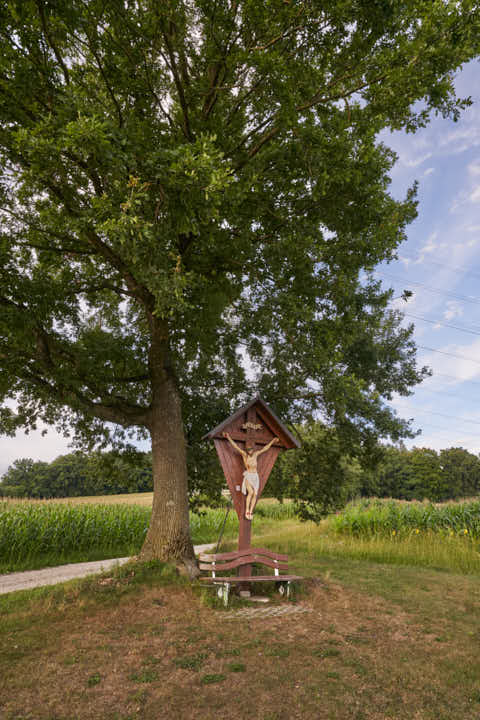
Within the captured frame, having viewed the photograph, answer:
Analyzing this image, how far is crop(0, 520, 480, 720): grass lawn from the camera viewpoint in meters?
3.79

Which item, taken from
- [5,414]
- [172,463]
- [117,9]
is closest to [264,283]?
[172,463]

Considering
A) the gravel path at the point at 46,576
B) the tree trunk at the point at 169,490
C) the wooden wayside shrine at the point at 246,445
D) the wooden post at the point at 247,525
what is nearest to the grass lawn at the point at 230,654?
the tree trunk at the point at 169,490

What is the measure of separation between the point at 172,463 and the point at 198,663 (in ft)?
14.5

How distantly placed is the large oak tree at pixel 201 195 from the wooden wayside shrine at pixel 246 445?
4.28 ft

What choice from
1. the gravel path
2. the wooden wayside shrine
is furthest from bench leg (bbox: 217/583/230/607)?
the gravel path

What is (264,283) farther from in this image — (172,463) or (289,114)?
(172,463)

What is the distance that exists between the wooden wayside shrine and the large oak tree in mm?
1304

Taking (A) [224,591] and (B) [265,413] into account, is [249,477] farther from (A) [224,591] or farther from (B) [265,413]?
(A) [224,591]

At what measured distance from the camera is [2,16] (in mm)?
6230

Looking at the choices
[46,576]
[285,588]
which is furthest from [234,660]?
[46,576]

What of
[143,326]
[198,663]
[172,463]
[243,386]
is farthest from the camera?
[143,326]

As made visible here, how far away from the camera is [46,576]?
11398 millimetres

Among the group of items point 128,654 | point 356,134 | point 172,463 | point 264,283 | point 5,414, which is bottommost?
point 128,654

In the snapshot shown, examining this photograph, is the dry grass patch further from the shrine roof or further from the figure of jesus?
the shrine roof
